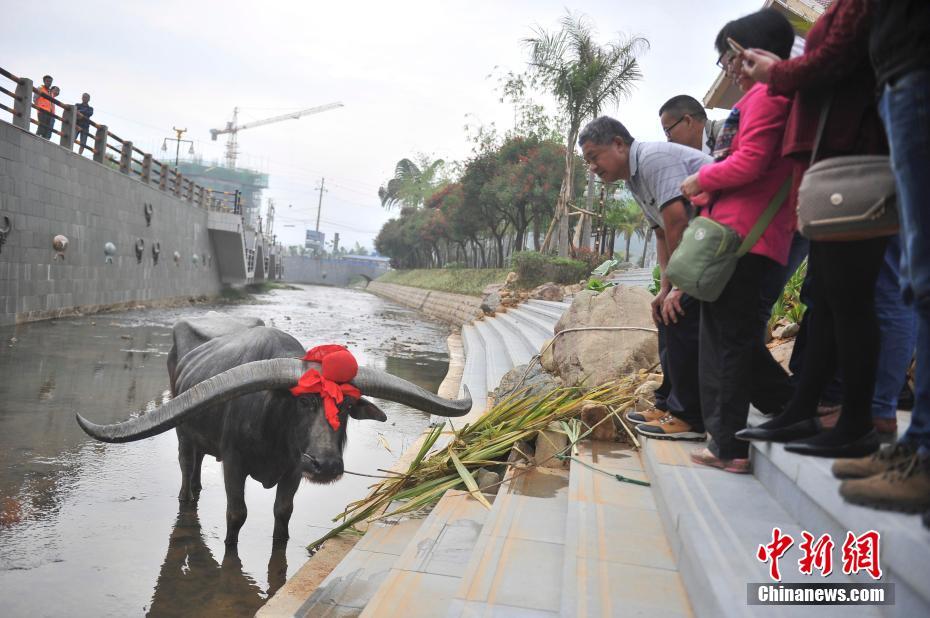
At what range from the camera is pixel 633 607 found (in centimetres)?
194

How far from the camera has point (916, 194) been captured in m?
1.59

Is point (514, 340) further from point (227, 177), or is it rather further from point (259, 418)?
point (227, 177)

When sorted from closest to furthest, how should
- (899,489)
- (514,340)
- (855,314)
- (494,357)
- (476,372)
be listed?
1. (899,489)
2. (855,314)
3. (476,372)
4. (494,357)
5. (514,340)

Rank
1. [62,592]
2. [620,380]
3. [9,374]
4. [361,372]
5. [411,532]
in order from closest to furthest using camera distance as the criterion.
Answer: [62,592] → [411,532] → [361,372] → [620,380] → [9,374]

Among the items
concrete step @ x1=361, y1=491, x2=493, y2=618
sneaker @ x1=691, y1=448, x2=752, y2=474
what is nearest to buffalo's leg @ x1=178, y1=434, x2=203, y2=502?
concrete step @ x1=361, y1=491, x2=493, y2=618

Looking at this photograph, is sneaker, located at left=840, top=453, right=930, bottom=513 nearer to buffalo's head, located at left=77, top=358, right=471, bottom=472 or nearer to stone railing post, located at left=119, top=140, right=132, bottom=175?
buffalo's head, located at left=77, top=358, right=471, bottom=472

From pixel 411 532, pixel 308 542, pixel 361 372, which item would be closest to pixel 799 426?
pixel 411 532

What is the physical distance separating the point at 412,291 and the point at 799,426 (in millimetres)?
35115

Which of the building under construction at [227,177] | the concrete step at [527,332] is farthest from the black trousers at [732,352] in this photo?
the building under construction at [227,177]

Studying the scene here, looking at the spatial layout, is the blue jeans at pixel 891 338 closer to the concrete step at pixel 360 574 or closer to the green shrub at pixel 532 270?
the concrete step at pixel 360 574

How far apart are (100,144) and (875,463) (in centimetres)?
1854

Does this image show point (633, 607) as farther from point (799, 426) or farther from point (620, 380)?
point (620, 380)

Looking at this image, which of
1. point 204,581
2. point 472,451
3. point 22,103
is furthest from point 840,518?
point 22,103

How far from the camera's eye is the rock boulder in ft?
16.6
